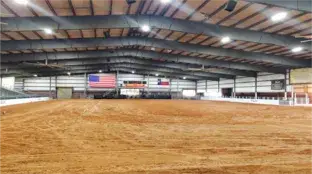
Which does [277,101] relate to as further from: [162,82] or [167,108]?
[162,82]

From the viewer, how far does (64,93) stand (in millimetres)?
38250

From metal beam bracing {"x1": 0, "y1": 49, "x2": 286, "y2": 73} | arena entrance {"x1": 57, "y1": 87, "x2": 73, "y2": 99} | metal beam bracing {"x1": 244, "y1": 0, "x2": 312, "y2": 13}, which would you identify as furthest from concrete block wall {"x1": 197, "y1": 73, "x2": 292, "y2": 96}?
arena entrance {"x1": 57, "y1": 87, "x2": 73, "y2": 99}

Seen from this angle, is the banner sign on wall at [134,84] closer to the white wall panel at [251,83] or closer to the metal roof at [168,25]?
the white wall panel at [251,83]

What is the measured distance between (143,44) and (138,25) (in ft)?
17.5

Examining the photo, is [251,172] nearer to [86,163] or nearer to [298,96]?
[86,163]

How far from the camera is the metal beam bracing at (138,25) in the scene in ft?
35.2

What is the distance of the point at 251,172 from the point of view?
2959 mm

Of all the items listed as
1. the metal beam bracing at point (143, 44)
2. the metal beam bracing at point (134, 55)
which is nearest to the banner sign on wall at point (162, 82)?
the metal beam bracing at point (134, 55)

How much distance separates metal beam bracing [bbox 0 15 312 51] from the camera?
1074cm

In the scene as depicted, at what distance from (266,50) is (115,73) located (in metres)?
27.5

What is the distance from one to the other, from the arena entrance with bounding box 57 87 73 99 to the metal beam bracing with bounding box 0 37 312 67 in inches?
963

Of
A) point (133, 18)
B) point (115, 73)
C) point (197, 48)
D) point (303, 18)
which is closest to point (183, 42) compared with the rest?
point (197, 48)

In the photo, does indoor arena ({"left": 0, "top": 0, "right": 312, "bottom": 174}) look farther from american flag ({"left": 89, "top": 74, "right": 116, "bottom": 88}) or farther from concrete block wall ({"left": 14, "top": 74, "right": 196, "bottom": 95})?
american flag ({"left": 89, "top": 74, "right": 116, "bottom": 88})

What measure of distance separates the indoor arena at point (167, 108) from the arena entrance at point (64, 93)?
34.8 feet
